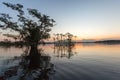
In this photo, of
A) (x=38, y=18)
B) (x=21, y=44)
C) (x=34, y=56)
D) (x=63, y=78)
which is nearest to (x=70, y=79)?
(x=63, y=78)

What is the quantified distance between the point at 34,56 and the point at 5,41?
7.58 metres

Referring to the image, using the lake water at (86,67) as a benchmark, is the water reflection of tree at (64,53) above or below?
above

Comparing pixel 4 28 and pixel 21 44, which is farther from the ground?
pixel 4 28

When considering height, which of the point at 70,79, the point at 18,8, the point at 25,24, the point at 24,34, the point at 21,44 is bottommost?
the point at 70,79

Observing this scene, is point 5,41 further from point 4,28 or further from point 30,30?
point 30,30

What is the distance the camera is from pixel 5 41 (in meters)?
36.5

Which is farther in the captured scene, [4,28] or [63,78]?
[4,28]

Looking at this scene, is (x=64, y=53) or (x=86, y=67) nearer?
(x=86, y=67)

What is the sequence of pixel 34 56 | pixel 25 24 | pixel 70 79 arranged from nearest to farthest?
pixel 70 79, pixel 34 56, pixel 25 24

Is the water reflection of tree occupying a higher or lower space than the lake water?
higher

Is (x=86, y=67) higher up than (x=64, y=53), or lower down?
lower down

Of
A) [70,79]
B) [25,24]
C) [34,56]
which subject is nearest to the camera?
[70,79]

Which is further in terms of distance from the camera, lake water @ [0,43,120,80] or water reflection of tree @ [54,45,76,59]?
water reflection of tree @ [54,45,76,59]

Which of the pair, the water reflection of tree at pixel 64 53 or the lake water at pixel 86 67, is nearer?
the lake water at pixel 86 67
